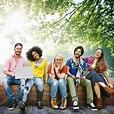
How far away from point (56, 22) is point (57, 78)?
24.5 feet

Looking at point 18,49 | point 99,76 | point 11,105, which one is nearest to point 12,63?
point 18,49

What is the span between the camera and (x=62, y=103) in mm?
3426

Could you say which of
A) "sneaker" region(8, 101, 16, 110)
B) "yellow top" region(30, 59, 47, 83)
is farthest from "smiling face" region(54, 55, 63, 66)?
"sneaker" region(8, 101, 16, 110)

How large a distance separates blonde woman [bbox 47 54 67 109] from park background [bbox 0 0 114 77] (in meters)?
5.99

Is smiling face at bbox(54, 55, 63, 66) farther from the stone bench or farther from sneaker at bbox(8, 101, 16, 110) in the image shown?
sneaker at bbox(8, 101, 16, 110)

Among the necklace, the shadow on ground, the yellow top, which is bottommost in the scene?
the shadow on ground

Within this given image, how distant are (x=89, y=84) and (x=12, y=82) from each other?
1287mm

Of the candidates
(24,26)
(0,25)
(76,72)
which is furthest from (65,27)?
(76,72)

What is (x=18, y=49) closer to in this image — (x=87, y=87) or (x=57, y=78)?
(x=57, y=78)

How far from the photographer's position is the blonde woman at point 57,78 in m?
3.39

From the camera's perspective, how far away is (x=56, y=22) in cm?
1069

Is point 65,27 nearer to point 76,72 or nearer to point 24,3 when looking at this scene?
point 24,3

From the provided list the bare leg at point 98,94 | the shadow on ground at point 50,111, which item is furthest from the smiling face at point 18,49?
the bare leg at point 98,94

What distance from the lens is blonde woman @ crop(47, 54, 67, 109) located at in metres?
3.39
